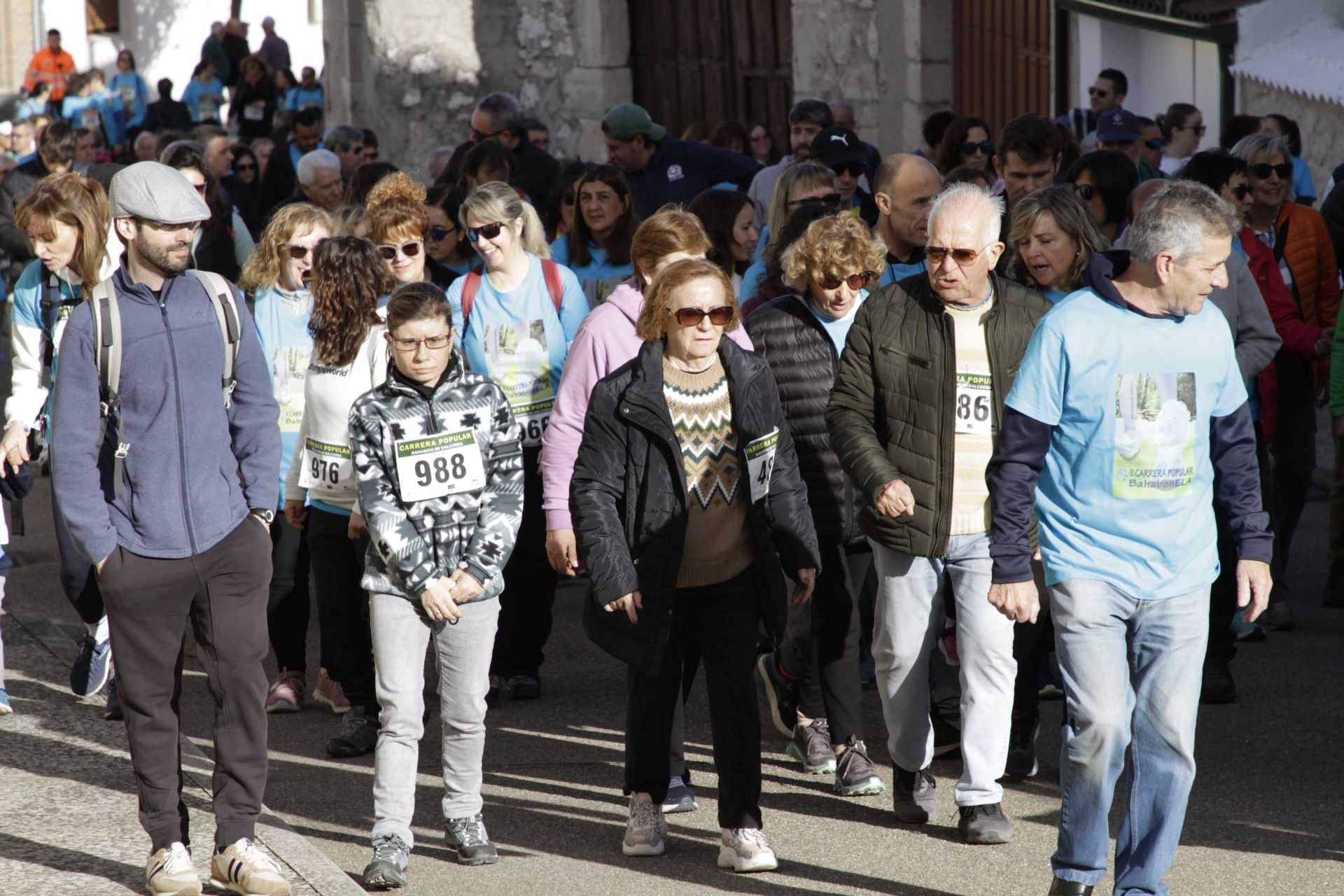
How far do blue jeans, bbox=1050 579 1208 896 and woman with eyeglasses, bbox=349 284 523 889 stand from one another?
1.57 meters

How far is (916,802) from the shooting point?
524 cm

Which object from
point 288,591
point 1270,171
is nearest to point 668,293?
point 288,591

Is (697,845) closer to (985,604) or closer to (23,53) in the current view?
(985,604)

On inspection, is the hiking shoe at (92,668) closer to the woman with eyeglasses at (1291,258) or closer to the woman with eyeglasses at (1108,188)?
the woman with eyeglasses at (1108,188)

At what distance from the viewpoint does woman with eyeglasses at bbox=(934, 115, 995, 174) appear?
31.8ft

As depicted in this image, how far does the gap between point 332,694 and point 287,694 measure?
0.17 metres

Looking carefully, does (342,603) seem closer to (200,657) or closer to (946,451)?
(200,657)

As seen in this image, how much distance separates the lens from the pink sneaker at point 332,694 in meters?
6.41

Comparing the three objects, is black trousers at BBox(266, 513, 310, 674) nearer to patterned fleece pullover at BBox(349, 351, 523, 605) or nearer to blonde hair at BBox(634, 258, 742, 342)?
patterned fleece pullover at BBox(349, 351, 523, 605)

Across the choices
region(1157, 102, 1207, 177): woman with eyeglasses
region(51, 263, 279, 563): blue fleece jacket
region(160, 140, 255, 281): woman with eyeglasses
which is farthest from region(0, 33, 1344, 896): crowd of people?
region(1157, 102, 1207, 177): woman with eyeglasses

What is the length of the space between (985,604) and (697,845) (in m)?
1.07

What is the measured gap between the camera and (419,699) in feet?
16.0

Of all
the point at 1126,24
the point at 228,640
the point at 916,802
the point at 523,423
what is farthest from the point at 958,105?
the point at 228,640

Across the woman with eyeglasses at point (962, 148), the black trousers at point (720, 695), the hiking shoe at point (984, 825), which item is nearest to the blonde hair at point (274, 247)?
the black trousers at point (720, 695)
